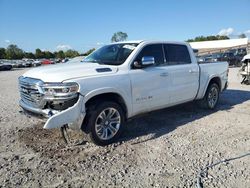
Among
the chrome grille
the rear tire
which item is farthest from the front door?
the rear tire

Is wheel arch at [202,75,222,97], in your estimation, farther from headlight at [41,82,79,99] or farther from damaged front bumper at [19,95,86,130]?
headlight at [41,82,79,99]

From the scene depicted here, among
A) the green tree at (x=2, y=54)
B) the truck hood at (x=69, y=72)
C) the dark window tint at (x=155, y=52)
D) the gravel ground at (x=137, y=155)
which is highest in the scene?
the green tree at (x=2, y=54)

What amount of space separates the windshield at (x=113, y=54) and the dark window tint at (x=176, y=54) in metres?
0.89

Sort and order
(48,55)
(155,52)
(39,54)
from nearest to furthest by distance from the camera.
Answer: (155,52) < (39,54) < (48,55)

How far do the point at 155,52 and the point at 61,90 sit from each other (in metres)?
2.40

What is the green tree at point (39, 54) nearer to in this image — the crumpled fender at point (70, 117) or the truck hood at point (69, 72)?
the truck hood at point (69, 72)

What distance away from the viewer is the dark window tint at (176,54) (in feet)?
19.2

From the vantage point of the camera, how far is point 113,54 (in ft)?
17.7

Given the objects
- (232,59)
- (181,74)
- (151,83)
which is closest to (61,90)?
(151,83)

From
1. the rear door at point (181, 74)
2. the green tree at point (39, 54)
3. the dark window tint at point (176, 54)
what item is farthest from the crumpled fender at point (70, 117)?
the green tree at point (39, 54)

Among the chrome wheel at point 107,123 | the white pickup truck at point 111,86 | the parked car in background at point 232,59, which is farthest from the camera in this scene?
the parked car in background at point 232,59

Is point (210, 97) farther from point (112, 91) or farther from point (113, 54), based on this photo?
point (112, 91)

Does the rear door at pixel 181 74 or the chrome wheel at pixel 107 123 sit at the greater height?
the rear door at pixel 181 74

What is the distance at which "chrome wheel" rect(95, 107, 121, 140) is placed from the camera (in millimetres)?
4609
